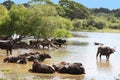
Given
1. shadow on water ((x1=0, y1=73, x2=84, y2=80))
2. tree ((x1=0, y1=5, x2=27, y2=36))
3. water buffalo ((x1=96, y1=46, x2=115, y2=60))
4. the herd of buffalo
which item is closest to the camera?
shadow on water ((x1=0, y1=73, x2=84, y2=80))

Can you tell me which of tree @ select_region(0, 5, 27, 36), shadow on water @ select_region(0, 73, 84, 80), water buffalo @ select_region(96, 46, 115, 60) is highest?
tree @ select_region(0, 5, 27, 36)

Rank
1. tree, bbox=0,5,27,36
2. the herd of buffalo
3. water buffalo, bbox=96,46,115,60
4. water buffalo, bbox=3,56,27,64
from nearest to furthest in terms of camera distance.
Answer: the herd of buffalo, water buffalo, bbox=3,56,27,64, water buffalo, bbox=96,46,115,60, tree, bbox=0,5,27,36

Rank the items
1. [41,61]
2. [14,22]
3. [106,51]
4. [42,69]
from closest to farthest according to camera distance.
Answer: [42,69]
[41,61]
[106,51]
[14,22]

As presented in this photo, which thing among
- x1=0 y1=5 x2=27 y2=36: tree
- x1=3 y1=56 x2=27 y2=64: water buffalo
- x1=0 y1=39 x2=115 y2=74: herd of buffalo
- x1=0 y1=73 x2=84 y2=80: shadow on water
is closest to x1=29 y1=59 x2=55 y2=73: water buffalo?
x1=0 y1=39 x2=115 y2=74: herd of buffalo

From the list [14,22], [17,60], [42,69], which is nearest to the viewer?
[42,69]

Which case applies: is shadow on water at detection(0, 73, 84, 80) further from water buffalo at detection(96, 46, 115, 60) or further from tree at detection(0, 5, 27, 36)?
tree at detection(0, 5, 27, 36)

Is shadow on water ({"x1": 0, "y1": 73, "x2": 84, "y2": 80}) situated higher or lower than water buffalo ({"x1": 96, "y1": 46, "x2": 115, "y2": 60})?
higher

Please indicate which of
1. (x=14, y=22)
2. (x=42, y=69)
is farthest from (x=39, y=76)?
(x=14, y=22)

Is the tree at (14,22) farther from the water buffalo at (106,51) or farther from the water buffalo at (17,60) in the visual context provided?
the water buffalo at (17,60)

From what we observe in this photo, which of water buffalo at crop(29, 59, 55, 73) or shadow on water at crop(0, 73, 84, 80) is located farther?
water buffalo at crop(29, 59, 55, 73)

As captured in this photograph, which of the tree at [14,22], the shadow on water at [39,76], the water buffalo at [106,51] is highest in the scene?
the tree at [14,22]

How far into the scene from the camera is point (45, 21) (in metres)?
44.7

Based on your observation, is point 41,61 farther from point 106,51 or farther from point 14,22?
point 14,22

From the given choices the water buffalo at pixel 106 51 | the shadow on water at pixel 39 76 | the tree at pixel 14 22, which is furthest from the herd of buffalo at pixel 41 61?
the tree at pixel 14 22
